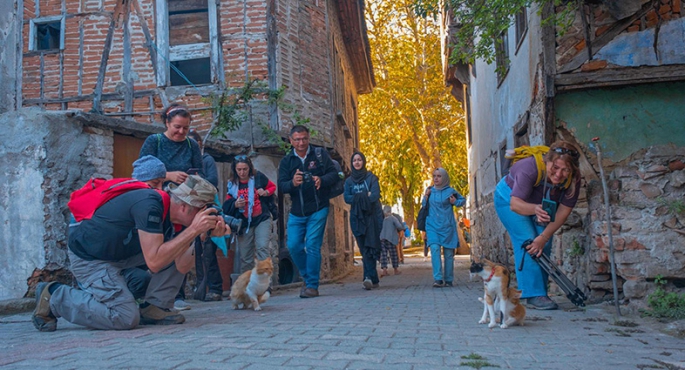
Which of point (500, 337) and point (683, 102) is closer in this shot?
point (500, 337)

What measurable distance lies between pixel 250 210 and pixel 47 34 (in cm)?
755

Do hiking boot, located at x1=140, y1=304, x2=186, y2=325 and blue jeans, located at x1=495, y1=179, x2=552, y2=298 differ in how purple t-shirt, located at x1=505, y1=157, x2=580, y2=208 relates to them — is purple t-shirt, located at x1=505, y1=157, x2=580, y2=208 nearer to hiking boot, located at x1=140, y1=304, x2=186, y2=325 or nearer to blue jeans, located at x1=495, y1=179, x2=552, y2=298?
blue jeans, located at x1=495, y1=179, x2=552, y2=298

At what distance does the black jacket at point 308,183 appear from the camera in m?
7.66

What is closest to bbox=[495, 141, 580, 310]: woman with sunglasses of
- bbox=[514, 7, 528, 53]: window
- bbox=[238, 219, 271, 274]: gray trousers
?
bbox=[238, 219, 271, 274]: gray trousers

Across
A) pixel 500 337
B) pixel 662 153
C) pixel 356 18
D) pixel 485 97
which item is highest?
pixel 356 18

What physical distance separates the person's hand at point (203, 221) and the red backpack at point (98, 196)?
0.95 ft

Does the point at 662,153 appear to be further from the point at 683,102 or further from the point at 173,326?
the point at 173,326

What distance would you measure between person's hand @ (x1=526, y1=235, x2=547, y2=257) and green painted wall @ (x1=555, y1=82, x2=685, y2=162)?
284cm

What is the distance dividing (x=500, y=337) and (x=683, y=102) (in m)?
4.91

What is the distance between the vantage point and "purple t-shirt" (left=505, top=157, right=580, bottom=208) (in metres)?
5.39

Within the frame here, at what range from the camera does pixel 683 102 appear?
297 inches

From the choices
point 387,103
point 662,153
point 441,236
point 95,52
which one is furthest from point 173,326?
point 387,103

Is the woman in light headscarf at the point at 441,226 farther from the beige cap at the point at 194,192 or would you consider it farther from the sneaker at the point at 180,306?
the beige cap at the point at 194,192

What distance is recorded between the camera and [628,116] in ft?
25.3
